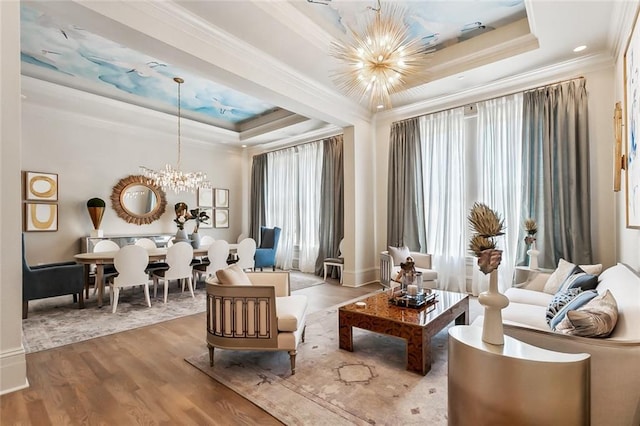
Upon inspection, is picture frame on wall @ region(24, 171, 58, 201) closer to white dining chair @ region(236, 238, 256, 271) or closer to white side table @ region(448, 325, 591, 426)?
white dining chair @ region(236, 238, 256, 271)

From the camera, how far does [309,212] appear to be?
741 centimetres

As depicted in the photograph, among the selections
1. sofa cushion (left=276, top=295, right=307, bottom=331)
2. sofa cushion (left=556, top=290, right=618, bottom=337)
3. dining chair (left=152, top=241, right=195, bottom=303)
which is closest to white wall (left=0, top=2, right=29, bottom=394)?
sofa cushion (left=276, top=295, right=307, bottom=331)

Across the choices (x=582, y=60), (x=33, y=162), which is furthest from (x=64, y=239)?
(x=582, y=60)

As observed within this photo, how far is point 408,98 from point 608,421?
16.3 feet

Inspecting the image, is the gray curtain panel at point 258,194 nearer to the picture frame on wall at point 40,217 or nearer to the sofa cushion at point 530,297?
the picture frame on wall at point 40,217

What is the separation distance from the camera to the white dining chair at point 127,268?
13.7 feet

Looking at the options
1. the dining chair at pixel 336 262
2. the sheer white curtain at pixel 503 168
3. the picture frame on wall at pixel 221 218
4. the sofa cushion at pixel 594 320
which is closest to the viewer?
the sofa cushion at pixel 594 320

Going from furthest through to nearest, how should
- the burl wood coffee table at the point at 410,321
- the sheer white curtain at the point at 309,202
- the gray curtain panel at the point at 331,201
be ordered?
the sheer white curtain at the point at 309,202, the gray curtain panel at the point at 331,201, the burl wood coffee table at the point at 410,321

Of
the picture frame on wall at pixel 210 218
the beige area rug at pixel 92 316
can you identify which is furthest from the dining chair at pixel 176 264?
the picture frame on wall at pixel 210 218

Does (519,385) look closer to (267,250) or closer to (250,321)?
(250,321)

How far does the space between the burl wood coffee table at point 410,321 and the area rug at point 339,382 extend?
0.45 feet

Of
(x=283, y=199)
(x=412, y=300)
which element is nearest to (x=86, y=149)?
(x=283, y=199)

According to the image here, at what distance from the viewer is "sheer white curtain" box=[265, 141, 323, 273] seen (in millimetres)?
7277

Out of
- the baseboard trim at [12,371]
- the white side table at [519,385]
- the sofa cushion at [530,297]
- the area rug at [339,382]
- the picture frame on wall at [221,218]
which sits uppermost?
the picture frame on wall at [221,218]
